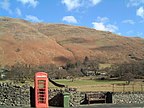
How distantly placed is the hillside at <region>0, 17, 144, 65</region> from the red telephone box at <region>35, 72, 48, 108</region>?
80302 mm

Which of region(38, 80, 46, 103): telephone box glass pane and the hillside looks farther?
the hillside

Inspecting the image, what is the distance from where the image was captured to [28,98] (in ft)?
82.2

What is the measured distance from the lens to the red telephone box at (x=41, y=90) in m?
24.5

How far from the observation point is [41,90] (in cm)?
2483

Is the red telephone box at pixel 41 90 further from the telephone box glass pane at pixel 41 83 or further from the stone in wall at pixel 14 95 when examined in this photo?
the stone in wall at pixel 14 95

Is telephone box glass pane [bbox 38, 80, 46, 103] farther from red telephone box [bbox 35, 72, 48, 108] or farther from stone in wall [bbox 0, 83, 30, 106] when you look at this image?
stone in wall [bbox 0, 83, 30, 106]

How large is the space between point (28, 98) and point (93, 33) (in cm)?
17392

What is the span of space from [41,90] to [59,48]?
391 feet

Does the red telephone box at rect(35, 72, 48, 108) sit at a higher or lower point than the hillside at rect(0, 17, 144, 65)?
lower

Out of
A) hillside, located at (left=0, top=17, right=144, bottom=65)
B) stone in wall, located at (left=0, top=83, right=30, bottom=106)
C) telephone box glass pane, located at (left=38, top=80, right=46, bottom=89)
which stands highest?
hillside, located at (left=0, top=17, right=144, bottom=65)

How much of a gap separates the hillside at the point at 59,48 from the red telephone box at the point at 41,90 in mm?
80302

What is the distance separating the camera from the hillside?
120081 mm

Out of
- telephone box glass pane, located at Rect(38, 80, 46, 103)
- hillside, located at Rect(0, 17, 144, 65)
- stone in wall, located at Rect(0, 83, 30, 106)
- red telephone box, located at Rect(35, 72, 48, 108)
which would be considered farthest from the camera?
hillside, located at Rect(0, 17, 144, 65)

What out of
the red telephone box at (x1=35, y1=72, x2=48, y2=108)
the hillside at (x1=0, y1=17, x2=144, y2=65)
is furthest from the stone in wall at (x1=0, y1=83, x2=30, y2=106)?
the hillside at (x1=0, y1=17, x2=144, y2=65)
